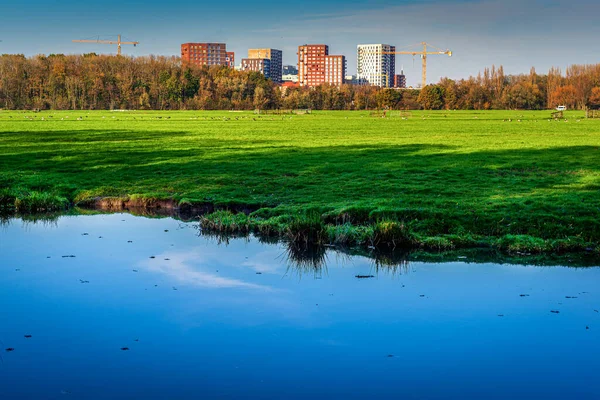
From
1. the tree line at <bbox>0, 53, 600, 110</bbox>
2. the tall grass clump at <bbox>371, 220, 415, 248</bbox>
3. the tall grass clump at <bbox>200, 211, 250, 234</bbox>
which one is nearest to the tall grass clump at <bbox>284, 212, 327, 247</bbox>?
the tall grass clump at <bbox>371, 220, 415, 248</bbox>

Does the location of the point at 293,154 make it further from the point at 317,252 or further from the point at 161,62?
the point at 161,62

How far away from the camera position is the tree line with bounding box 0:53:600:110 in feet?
547

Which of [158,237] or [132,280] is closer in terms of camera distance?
[132,280]

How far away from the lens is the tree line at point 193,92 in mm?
166875

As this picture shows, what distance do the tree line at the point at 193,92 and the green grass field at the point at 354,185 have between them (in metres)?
122

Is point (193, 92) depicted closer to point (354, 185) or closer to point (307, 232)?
point (354, 185)

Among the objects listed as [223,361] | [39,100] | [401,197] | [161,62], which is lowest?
[223,361]

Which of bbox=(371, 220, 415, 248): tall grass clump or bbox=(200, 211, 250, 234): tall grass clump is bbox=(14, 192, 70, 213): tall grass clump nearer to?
bbox=(200, 211, 250, 234): tall grass clump

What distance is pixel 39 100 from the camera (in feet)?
537

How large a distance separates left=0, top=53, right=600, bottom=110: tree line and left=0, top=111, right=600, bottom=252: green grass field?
122 metres

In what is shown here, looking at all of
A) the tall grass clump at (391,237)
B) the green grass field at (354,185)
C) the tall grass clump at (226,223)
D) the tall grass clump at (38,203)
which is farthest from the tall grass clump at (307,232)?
the tall grass clump at (38,203)

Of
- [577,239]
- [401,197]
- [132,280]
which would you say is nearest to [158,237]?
[132,280]

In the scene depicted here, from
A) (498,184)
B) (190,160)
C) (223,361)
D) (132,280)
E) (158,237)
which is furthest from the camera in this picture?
(190,160)

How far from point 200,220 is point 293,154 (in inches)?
652
